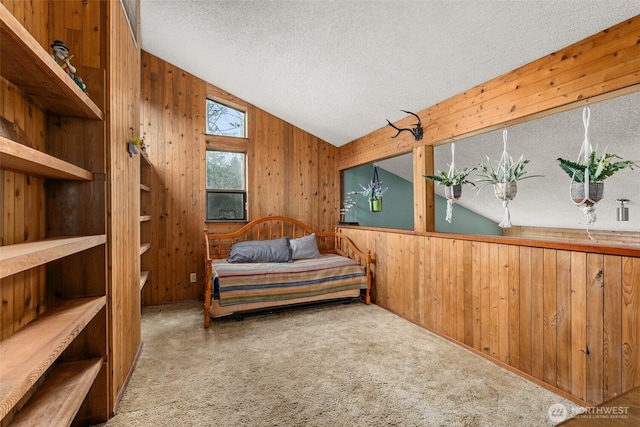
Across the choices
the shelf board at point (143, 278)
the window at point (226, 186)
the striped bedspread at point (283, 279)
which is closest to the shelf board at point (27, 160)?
the shelf board at point (143, 278)

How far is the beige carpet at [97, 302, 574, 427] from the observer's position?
1.64 m

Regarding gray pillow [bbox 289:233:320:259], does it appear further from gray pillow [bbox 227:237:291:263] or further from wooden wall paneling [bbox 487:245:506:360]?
wooden wall paneling [bbox 487:245:506:360]

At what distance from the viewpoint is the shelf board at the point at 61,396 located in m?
1.08

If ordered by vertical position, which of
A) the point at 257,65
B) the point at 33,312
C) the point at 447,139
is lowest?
the point at 33,312

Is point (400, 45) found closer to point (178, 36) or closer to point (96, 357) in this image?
point (178, 36)

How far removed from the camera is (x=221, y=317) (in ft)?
10.6

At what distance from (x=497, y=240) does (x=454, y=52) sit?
4.74 feet

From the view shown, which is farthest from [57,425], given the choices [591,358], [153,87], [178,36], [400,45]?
[153,87]

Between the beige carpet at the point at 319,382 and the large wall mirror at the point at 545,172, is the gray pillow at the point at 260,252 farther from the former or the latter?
the large wall mirror at the point at 545,172

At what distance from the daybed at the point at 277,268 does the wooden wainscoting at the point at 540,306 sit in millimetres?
909

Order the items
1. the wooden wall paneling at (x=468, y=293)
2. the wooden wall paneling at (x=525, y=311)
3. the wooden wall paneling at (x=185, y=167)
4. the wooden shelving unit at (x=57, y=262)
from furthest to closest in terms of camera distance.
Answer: the wooden wall paneling at (x=185, y=167), the wooden wall paneling at (x=468, y=293), the wooden wall paneling at (x=525, y=311), the wooden shelving unit at (x=57, y=262)

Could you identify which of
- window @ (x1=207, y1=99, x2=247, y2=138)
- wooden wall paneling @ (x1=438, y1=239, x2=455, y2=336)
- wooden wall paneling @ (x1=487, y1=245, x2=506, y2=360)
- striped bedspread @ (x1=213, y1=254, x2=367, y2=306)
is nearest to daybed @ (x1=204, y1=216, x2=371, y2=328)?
striped bedspread @ (x1=213, y1=254, x2=367, y2=306)

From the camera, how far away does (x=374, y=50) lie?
243cm

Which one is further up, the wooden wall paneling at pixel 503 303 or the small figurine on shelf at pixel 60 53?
the small figurine on shelf at pixel 60 53
